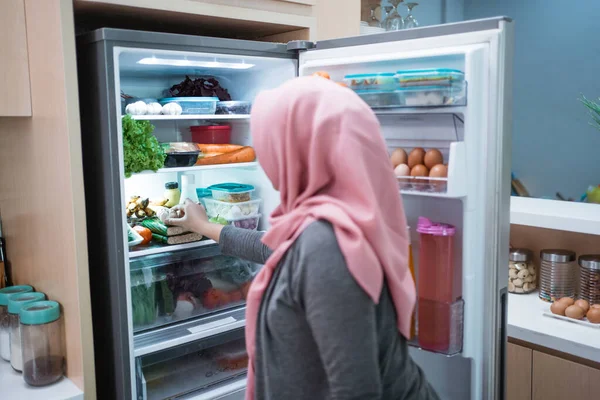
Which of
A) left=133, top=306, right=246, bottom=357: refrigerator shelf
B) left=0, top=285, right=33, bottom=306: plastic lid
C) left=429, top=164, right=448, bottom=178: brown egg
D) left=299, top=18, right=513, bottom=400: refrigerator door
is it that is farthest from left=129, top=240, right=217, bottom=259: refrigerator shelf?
left=429, top=164, right=448, bottom=178: brown egg

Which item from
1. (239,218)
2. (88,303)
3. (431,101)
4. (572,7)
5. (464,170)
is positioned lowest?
(88,303)

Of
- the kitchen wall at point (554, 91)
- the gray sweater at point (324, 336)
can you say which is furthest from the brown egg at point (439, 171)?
the kitchen wall at point (554, 91)

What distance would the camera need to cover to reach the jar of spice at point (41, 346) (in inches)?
63.5

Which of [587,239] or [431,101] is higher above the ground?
[431,101]

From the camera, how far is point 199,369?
6.49ft

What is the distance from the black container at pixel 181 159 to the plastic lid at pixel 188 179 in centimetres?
31

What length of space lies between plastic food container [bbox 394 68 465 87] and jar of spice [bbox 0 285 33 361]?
1.27m

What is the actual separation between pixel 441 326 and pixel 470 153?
0.41 m

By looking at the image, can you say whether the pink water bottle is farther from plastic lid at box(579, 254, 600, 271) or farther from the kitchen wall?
the kitchen wall

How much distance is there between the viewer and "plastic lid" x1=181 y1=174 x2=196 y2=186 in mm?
2162

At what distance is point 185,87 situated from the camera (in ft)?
6.51

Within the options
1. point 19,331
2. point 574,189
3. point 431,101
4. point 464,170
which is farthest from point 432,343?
point 574,189

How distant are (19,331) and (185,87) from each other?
0.90 m

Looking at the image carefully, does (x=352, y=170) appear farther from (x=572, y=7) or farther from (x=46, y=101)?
(x=572, y=7)
